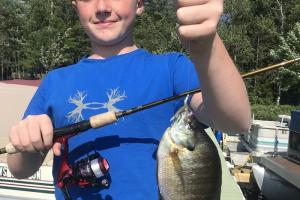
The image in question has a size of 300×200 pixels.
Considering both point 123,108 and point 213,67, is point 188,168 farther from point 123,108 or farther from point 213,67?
point 123,108

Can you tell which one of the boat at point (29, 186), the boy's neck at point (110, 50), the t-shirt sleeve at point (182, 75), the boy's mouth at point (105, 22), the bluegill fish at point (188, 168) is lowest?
the boat at point (29, 186)

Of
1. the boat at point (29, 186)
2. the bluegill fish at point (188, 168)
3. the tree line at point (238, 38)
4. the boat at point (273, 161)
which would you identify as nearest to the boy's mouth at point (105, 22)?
the bluegill fish at point (188, 168)

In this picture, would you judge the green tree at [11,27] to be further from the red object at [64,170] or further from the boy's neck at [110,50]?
the red object at [64,170]

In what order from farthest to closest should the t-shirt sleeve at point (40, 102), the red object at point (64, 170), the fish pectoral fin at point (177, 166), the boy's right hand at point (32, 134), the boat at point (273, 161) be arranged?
1. the boat at point (273, 161)
2. the t-shirt sleeve at point (40, 102)
3. the red object at point (64, 170)
4. the boy's right hand at point (32, 134)
5. the fish pectoral fin at point (177, 166)

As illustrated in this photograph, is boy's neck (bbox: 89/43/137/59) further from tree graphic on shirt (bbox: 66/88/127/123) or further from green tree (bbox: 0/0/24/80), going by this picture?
green tree (bbox: 0/0/24/80)

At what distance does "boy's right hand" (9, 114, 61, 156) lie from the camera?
2.26 meters

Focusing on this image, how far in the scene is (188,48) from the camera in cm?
181

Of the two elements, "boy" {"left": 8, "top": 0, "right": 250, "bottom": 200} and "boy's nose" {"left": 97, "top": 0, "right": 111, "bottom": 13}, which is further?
"boy's nose" {"left": 97, "top": 0, "right": 111, "bottom": 13}

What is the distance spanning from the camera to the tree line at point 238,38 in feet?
114

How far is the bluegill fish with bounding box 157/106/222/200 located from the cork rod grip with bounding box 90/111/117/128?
1.60ft

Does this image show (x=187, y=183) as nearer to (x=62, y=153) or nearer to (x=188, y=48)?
(x=188, y=48)

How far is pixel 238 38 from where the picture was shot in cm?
3691

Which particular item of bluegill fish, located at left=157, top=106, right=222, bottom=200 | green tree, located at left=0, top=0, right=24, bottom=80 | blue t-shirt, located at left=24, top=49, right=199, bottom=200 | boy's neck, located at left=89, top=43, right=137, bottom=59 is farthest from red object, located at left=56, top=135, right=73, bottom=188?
green tree, located at left=0, top=0, right=24, bottom=80

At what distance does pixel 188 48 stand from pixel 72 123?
99 centimetres
